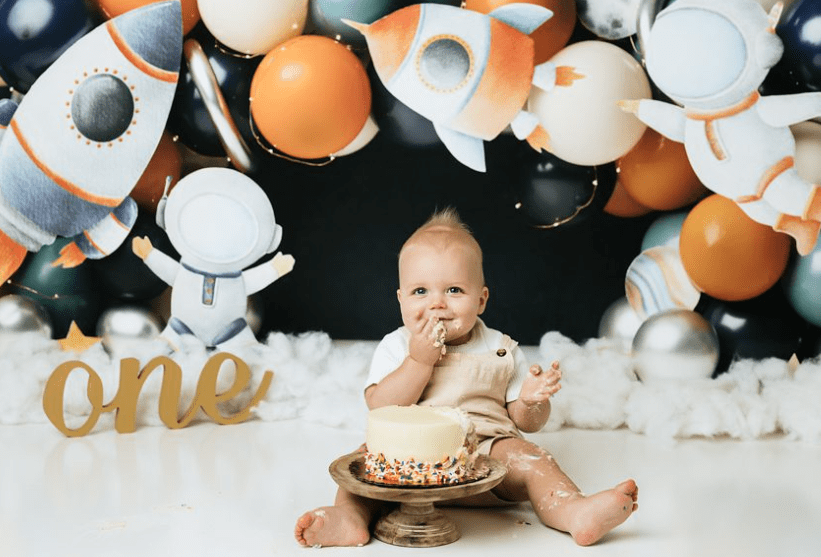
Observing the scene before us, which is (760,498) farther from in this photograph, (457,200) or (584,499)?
(457,200)

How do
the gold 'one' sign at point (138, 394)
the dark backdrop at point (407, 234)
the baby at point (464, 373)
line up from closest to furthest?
the baby at point (464, 373) < the gold 'one' sign at point (138, 394) < the dark backdrop at point (407, 234)

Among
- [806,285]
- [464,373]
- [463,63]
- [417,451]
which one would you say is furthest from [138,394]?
[806,285]

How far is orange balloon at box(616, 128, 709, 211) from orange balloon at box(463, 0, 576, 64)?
276mm

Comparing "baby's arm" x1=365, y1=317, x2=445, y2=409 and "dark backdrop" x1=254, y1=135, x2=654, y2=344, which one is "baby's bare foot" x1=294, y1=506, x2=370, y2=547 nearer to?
"baby's arm" x1=365, y1=317, x2=445, y2=409

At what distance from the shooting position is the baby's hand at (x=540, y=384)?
1.37m

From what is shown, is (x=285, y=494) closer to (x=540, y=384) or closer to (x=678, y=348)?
(x=540, y=384)

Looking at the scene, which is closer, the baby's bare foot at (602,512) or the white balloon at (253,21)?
the baby's bare foot at (602,512)

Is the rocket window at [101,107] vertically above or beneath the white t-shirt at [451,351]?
above

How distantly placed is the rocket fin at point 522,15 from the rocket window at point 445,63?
0.10 m

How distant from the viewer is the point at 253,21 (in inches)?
76.9

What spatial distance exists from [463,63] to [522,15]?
0.50 ft

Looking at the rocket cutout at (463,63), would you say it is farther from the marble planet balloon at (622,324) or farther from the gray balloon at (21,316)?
the gray balloon at (21,316)

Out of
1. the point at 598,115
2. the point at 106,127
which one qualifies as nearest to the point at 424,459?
the point at 598,115

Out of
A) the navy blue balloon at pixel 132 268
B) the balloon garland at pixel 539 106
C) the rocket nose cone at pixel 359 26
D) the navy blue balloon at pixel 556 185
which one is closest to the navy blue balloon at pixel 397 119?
the balloon garland at pixel 539 106
